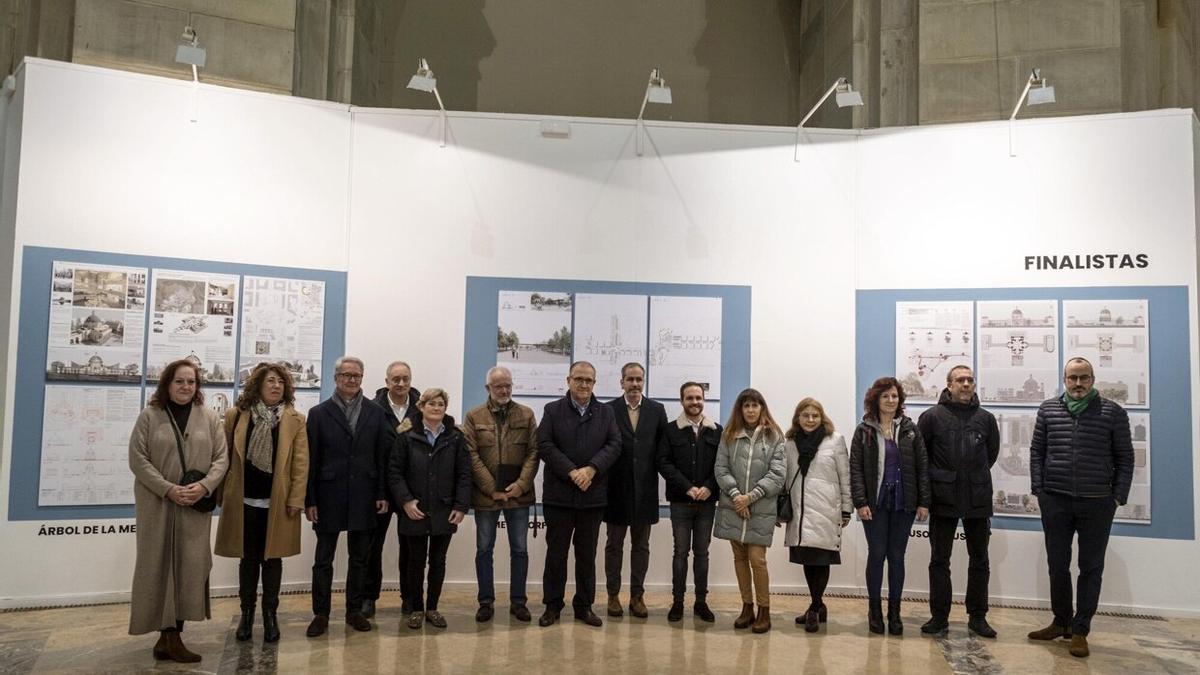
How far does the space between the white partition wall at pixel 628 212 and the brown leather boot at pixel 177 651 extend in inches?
62.1

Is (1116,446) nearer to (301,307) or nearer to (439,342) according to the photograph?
(439,342)

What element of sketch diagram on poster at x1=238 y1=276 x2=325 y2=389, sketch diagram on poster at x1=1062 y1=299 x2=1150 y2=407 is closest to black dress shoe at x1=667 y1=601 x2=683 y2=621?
sketch diagram on poster at x1=238 y1=276 x2=325 y2=389

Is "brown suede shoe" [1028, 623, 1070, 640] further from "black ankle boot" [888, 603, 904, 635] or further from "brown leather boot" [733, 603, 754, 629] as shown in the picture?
"brown leather boot" [733, 603, 754, 629]

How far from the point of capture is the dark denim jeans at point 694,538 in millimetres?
5984

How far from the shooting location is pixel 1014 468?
677cm

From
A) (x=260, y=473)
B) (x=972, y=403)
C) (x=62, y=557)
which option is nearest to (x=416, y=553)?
(x=260, y=473)

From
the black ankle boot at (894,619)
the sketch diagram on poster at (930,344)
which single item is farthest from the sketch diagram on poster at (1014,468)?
the black ankle boot at (894,619)

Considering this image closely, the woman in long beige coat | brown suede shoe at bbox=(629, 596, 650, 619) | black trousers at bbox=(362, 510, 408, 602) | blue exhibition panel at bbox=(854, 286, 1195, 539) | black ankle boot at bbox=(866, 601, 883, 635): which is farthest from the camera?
blue exhibition panel at bbox=(854, 286, 1195, 539)

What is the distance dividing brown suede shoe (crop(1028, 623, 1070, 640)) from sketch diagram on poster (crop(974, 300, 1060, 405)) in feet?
5.72

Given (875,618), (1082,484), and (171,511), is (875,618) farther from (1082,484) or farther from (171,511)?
(171,511)

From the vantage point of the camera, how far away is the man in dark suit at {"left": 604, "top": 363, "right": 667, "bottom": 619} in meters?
6.00

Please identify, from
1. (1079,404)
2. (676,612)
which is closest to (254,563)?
(676,612)

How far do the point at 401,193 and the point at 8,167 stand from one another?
8.47 feet

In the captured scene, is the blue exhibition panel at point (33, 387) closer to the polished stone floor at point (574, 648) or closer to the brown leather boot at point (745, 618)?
the polished stone floor at point (574, 648)
